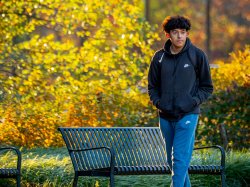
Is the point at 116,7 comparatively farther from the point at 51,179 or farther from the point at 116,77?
the point at 51,179

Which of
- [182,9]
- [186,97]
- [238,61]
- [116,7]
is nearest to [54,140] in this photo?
[116,7]

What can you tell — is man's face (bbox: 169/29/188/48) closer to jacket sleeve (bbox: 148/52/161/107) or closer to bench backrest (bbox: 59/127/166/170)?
jacket sleeve (bbox: 148/52/161/107)

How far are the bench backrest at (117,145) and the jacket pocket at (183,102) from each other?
5.03ft

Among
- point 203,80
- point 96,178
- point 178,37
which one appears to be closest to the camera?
point 178,37

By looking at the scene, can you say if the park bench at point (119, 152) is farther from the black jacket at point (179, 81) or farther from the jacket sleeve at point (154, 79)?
the black jacket at point (179, 81)

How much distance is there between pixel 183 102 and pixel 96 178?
8.50ft

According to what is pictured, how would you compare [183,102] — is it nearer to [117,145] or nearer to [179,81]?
[179,81]

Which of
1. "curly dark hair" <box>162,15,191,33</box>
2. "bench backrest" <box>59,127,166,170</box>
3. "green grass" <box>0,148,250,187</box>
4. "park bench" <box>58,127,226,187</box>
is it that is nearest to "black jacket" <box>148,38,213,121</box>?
"curly dark hair" <box>162,15,191,33</box>

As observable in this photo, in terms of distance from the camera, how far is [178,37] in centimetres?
770

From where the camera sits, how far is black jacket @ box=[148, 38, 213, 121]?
7719mm

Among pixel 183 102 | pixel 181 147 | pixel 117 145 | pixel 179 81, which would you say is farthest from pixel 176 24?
pixel 117 145

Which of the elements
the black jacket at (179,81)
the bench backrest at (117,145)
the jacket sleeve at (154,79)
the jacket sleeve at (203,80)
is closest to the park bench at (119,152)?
the bench backrest at (117,145)

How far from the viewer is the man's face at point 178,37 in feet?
25.2

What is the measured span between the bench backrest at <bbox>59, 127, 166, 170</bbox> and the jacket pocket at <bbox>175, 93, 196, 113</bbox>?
1533 millimetres
